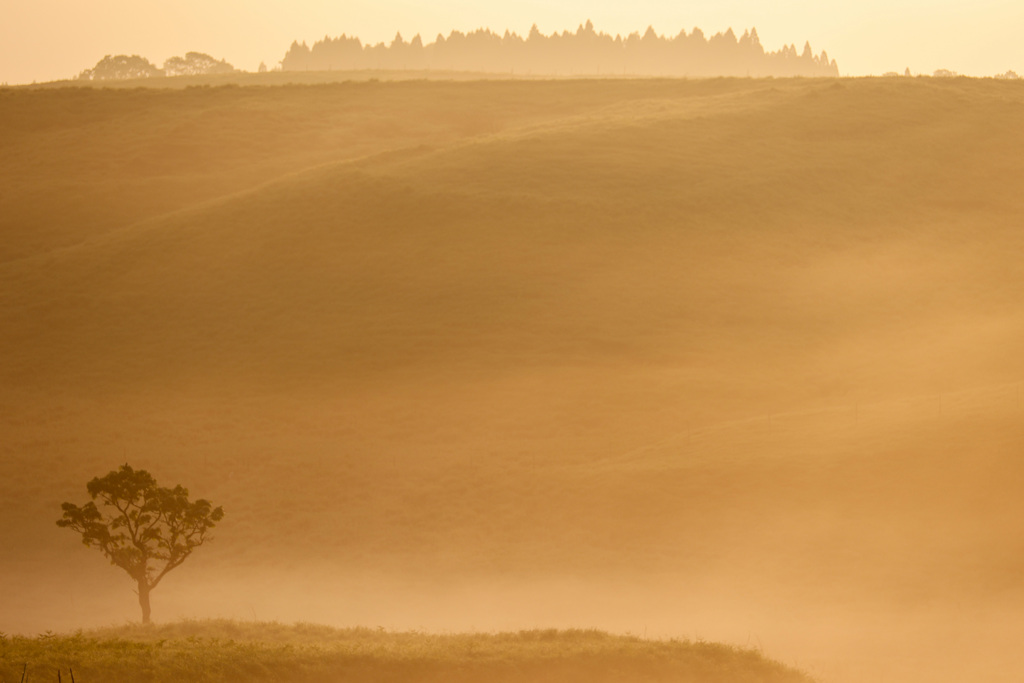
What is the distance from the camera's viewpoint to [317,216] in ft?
169

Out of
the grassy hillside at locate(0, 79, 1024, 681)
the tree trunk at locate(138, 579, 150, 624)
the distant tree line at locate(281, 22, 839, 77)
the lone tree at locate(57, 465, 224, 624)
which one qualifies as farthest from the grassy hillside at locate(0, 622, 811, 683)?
the distant tree line at locate(281, 22, 839, 77)

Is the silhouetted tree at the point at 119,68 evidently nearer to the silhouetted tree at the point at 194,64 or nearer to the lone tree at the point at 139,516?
the silhouetted tree at the point at 194,64

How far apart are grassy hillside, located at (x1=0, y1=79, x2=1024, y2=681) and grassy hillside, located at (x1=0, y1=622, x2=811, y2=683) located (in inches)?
209

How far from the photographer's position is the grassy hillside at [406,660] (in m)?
12.9

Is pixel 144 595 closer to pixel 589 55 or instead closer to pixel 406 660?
pixel 406 660

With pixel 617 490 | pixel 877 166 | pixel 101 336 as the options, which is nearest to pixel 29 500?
pixel 101 336

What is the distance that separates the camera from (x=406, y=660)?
1409 centimetres

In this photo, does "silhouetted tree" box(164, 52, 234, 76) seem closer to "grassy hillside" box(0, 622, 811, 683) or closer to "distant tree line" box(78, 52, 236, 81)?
"distant tree line" box(78, 52, 236, 81)

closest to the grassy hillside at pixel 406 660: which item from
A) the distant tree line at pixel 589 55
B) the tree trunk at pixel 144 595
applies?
the tree trunk at pixel 144 595

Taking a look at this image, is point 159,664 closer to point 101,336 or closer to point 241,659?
point 241,659

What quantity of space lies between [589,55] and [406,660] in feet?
589

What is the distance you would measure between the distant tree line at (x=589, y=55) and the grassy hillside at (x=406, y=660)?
563 feet

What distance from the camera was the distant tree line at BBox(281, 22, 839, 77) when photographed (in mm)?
183500

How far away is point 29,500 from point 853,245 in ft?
124
